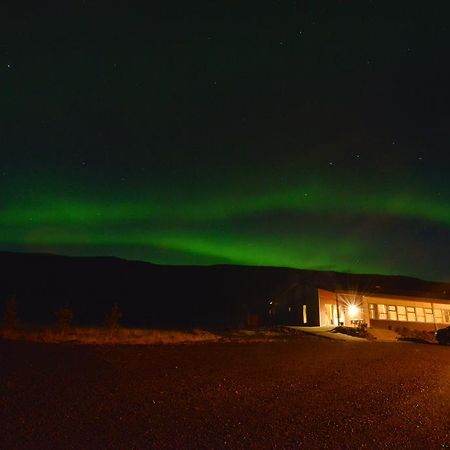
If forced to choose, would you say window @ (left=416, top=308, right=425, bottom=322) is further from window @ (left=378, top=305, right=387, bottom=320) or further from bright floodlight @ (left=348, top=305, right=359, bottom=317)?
bright floodlight @ (left=348, top=305, right=359, bottom=317)

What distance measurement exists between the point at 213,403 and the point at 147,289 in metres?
52.0

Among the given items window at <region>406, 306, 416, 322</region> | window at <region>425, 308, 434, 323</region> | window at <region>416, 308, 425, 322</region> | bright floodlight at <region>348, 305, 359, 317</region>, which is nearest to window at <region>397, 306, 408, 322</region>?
window at <region>406, 306, 416, 322</region>

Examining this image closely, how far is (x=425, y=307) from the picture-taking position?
129 ft

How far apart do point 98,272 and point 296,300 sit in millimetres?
40235

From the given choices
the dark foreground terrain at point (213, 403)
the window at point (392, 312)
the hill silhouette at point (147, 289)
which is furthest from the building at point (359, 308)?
the dark foreground terrain at point (213, 403)

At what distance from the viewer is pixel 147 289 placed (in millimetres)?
57906

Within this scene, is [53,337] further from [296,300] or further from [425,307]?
[425,307]

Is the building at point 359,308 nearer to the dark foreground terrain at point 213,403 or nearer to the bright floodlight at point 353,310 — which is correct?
the bright floodlight at point 353,310

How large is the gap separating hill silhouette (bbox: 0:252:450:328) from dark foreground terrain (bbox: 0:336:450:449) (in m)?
22.2

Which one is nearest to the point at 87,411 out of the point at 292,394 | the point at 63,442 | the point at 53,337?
the point at 63,442

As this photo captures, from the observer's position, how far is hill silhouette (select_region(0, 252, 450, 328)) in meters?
39.8

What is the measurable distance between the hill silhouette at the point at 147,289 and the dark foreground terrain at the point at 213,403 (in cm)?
2224

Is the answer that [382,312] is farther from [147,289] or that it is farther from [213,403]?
[213,403]

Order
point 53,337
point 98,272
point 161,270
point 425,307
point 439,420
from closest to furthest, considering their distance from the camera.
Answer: point 439,420 < point 53,337 < point 425,307 < point 98,272 < point 161,270
